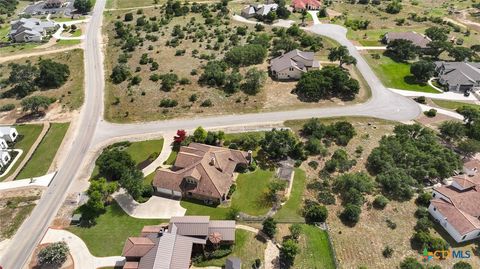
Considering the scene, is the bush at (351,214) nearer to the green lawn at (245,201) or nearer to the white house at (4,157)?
the green lawn at (245,201)

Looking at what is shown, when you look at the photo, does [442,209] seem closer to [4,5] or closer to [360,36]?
[360,36]

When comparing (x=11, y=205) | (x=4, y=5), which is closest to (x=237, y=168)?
(x=11, y=205)

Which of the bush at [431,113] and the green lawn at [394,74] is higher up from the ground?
the green lawn at [394,74]

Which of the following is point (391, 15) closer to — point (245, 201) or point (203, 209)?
point (245, 201)

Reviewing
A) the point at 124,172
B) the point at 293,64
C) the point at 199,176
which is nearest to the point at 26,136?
the point at 124,172

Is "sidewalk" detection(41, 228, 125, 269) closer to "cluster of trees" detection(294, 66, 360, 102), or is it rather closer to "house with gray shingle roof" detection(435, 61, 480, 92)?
"cluster of trees" detection(294, 66, 360, 102)

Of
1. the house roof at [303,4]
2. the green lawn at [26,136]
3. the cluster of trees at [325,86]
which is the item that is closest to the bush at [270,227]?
the cluster of trees at [325,86]
